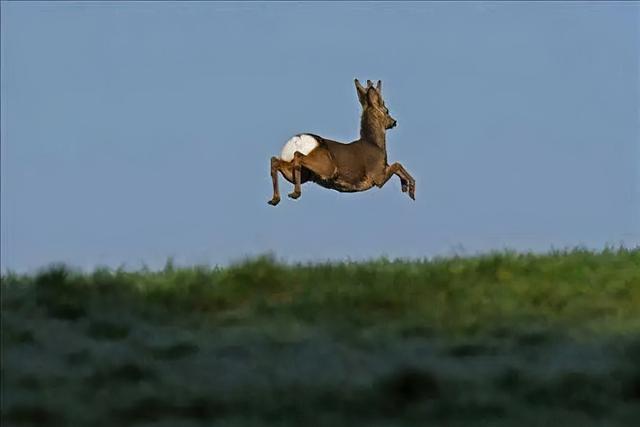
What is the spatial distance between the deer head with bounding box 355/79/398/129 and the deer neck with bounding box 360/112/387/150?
3cm

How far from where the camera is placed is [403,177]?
18.2 meters

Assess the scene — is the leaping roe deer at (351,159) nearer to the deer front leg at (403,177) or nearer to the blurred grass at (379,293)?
the deer front leg at (403,177)

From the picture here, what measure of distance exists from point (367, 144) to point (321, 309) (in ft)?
15.7

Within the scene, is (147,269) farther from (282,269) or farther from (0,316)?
(0,316)

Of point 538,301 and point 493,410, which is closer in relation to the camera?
point 493,410

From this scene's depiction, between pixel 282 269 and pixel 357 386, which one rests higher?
pixel 282 269

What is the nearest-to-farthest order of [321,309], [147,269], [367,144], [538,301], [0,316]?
[0,316] < [321,309] < [538,301] < [147,269] < [367,144]

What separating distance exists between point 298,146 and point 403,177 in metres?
2.11

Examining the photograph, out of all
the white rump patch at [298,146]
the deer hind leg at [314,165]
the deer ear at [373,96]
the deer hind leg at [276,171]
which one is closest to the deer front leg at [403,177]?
the deer ear at [373,96]

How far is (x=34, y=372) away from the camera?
10305 millimetres

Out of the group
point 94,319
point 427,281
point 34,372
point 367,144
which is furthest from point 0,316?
point 367,144

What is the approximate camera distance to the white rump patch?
1655 cm

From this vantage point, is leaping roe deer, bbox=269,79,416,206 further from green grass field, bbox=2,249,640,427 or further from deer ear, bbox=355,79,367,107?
green grass field, bbox=2,249,640,427

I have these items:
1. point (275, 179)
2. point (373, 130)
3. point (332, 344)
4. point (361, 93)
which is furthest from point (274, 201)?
point (332, 344)
